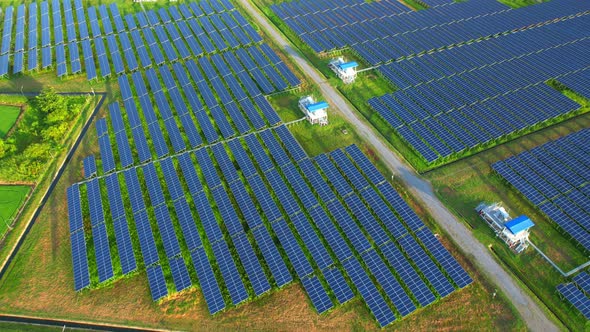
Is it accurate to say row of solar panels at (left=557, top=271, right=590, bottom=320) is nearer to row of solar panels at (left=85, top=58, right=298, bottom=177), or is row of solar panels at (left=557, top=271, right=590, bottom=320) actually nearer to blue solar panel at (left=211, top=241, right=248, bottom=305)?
blue solar panel at (left=211, top=241, right=248, bottom=305)

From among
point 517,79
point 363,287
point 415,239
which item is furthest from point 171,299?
point 517,79

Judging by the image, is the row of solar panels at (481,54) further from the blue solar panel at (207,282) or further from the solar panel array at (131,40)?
the blue solar panel at (207,282)

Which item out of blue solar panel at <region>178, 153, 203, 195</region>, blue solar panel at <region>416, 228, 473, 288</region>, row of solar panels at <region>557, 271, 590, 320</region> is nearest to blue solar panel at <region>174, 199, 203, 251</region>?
blue solar panel at <region>178, 153, 203, 195</region>

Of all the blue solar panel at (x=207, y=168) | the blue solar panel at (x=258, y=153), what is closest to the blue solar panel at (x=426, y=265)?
the blue solar panel at (x=258, y=153)

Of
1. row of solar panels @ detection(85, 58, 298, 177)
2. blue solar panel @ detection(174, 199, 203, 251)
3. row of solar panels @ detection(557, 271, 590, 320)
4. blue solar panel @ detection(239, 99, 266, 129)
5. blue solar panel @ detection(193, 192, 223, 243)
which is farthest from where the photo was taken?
blue solar panel @ detection(239, 99, 266, 129)

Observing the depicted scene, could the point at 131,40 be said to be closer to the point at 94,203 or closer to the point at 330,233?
the point at 94,203

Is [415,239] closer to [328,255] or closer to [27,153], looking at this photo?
[328,255]
